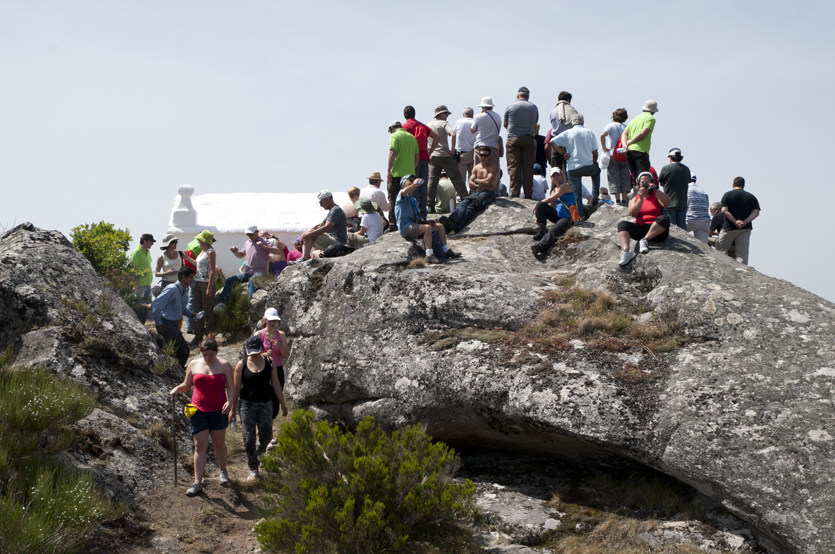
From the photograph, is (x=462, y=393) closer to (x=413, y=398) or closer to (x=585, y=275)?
(x=413, y=398)

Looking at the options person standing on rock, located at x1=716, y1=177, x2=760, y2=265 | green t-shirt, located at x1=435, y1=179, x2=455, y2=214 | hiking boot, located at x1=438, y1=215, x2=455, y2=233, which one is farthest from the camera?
green t-shirt, located at x1=435, y1=179, x2=455, y2=214

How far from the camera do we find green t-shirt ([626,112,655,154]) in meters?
11.1

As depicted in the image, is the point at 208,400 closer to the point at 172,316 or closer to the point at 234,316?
the point at 172,316

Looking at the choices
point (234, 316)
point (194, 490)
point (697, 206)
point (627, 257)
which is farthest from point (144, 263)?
point (697, 206)

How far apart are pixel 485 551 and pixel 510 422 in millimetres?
1527

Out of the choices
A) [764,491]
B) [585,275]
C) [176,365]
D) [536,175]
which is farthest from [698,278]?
[176,365]

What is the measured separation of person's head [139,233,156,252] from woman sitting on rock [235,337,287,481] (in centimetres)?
586

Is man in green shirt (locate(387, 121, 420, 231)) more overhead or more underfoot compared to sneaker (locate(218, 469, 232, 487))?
more overhead

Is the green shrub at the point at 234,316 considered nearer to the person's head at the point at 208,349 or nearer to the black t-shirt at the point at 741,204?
the person's head at the point at 208,349

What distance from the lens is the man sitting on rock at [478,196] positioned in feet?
37.7

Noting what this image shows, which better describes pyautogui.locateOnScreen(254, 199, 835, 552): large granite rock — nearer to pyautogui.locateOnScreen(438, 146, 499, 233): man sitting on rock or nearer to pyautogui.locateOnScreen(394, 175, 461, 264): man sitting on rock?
pyautogui.locateOnScreen(394, 175, 461, 264): man sitting on rock

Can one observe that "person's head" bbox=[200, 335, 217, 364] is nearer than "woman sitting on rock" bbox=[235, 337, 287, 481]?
Yes

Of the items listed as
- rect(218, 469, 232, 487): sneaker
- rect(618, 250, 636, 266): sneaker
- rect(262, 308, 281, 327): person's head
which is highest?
rect(618, 250, 636, 266): sneaker

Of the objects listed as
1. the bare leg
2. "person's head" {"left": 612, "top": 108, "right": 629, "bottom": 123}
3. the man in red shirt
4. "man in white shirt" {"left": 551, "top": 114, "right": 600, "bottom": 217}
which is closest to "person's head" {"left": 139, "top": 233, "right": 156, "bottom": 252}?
the man in red shirt
